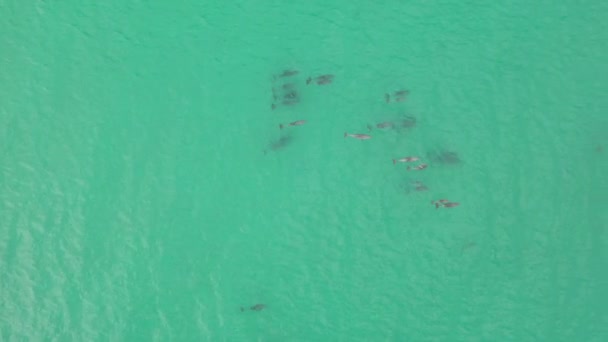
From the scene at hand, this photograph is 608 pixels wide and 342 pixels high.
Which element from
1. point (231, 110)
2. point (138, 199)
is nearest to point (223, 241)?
point (138, 199)

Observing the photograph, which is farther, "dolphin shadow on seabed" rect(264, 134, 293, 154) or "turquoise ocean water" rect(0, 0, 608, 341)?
"dolphin shadow on seabed" rect(264, 134, 293, 154)

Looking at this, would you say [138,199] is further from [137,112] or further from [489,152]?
[489,152]

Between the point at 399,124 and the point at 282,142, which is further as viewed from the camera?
the point at 282,142

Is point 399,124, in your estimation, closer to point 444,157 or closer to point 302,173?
point 444,157

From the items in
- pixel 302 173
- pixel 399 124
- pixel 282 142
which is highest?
→ pixel 399 124

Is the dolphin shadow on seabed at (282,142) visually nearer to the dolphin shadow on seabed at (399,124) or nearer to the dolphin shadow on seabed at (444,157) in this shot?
the dolphin shadow on seabed at (399,124)

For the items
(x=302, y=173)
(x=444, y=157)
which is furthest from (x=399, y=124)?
(x=302, y=173)

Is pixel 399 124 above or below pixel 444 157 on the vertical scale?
above

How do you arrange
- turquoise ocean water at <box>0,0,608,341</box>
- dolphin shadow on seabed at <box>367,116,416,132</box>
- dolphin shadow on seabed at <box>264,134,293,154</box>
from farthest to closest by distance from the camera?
dolphin shadow on seabed at <box>264,134,293,154</box> < dolphin shadow on seabed at <box>367,116,416,132</box> < turquoise ocean water at <box>0,0,608,341</box>

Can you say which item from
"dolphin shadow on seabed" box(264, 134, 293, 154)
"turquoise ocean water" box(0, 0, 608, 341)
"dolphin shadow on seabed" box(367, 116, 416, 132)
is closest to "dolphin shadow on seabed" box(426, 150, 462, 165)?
"turquoise ocean water" box(0, 0, 608, 341)

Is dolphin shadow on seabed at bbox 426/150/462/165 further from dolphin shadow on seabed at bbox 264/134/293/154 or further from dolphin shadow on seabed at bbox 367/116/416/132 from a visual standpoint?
dolphin shadow on seabed at bbox 264/134/293/154
